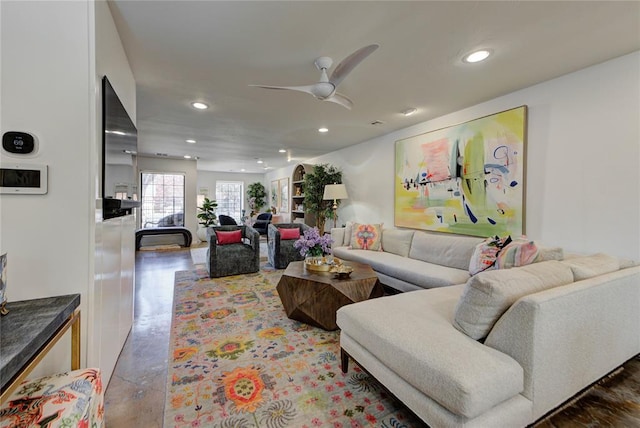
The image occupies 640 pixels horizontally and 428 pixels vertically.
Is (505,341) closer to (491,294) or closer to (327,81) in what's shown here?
(491,294)

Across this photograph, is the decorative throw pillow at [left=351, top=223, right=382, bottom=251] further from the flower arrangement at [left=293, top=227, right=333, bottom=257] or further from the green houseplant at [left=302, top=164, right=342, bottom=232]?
the green houseplant at [left=302, top=164, right=342, bottom=232]

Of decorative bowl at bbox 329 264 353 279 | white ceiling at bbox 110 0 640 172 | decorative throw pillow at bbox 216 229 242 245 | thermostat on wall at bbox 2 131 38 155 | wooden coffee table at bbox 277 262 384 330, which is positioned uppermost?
white ceiling at bbox 110 0 640 172

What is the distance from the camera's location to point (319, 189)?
575 centimetres

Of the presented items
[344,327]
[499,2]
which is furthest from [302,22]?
[344,327]

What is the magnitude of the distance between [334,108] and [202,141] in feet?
10.3

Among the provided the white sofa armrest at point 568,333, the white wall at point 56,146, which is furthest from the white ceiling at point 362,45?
the white sofa armrest at point 568,333

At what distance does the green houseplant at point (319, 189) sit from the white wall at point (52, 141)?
454 cm

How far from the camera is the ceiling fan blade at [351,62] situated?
167cm

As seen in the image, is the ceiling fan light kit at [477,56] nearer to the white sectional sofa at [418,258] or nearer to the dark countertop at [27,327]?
the white sectional sofa at [418,258]

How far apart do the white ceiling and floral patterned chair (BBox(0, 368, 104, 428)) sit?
1995 millimetres

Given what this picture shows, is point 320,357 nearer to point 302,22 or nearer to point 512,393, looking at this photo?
point 512,393

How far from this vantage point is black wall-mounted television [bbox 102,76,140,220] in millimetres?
1532

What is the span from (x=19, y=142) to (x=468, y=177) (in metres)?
3.75

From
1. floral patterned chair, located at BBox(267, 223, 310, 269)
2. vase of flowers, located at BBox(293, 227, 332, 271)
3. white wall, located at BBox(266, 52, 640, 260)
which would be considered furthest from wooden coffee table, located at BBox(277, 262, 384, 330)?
floral patterned chair, located at BBox(267, 223, 310, 269)
